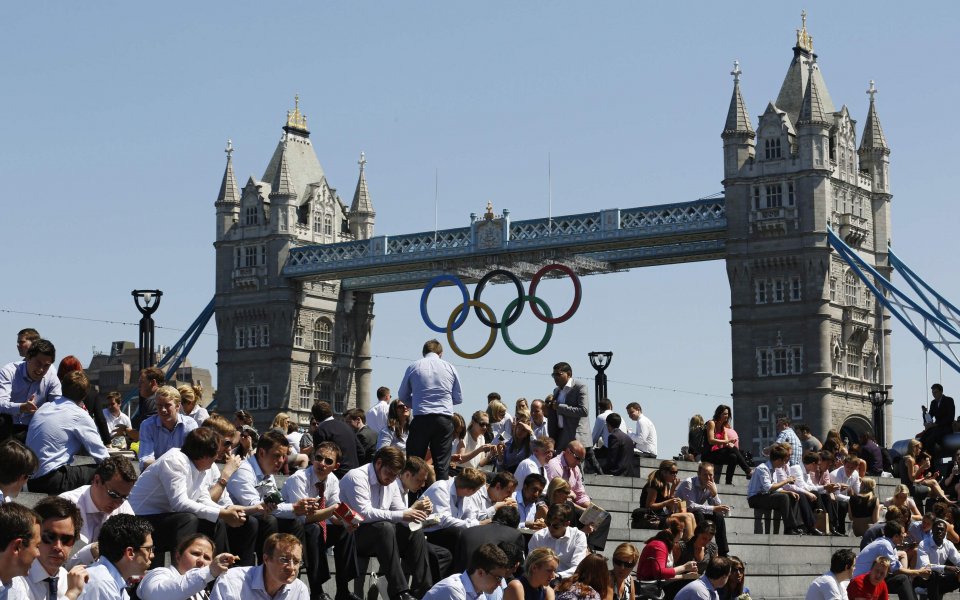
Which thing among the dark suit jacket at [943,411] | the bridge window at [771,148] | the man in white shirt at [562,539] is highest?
the bridge window at [771,148]

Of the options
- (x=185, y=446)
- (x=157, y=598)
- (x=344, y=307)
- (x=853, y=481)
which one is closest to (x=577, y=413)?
(x=853, y=481)

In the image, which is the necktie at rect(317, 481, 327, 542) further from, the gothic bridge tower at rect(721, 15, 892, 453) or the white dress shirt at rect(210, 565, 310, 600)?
the gothic bridge tower at rect(721, 15, 892, 453)

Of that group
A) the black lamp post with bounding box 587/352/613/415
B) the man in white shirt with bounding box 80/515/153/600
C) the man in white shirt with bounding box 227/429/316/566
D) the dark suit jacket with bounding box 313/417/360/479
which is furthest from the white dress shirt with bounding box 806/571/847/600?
the black lamp post with bounding box 587/352/613/415

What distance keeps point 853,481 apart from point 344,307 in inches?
2666

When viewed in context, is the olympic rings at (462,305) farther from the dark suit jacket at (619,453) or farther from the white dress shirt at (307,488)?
the white dress shirt at (307,488)

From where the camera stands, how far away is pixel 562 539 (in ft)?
42.7

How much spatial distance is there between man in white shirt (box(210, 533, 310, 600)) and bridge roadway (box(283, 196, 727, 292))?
6021 centimetres

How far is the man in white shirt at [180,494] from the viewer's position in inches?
419

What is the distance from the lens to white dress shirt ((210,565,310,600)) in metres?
9.45

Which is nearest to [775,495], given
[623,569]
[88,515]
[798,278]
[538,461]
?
[538,461]

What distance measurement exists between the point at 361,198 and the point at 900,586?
7839cm

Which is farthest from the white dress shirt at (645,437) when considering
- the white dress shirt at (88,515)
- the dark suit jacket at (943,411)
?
the white dress shirt at (88,515)

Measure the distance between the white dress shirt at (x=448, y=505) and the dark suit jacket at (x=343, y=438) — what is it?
8.34ft

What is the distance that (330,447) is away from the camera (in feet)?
39.9
